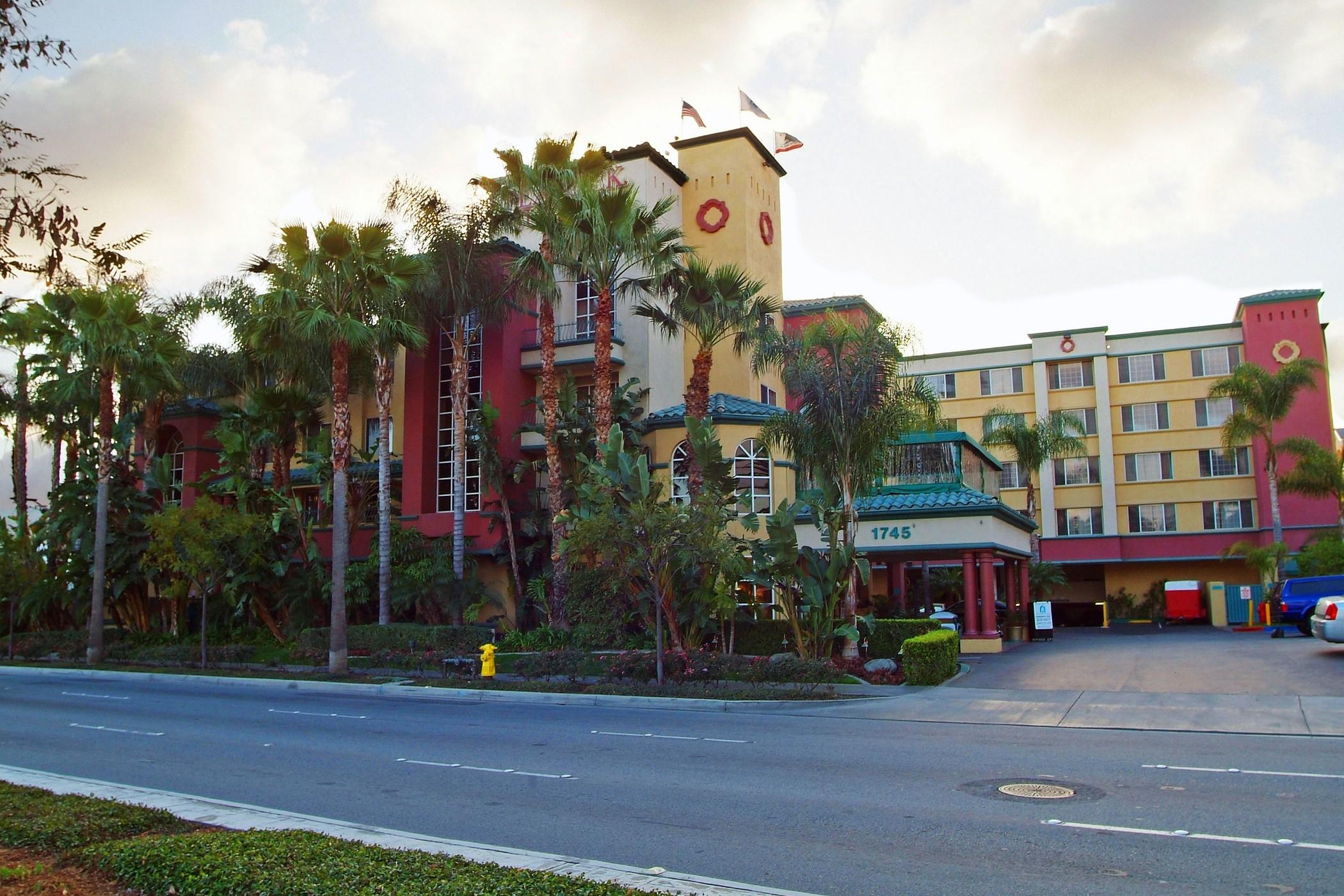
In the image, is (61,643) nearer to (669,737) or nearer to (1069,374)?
(669,737)

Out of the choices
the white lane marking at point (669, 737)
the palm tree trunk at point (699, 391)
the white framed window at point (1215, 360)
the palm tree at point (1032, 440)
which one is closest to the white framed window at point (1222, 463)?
the white framed window at point (1215, 360)

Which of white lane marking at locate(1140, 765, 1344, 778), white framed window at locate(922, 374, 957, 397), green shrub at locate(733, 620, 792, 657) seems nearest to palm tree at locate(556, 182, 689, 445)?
green shrub at locate(733, 620, 792, 657)

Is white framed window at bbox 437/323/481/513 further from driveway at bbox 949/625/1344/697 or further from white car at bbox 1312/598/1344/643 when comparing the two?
white car at bbox 1312/598/1344/643

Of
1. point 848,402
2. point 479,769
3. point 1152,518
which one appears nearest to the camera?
point 479,769

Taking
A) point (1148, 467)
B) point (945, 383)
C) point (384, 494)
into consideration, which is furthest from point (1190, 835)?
point (945, 383)

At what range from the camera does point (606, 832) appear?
8516 mm

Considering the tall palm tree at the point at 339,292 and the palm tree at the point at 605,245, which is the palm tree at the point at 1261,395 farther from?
the tall palm tree at the point at 339,292

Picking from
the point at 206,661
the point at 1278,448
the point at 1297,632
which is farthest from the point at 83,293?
the point at 1278,448

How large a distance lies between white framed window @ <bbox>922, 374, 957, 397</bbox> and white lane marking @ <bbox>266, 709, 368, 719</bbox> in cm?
4595

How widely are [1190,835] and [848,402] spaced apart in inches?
597

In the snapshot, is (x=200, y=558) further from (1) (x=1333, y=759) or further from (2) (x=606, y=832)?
(1) (x=1333, y=759)

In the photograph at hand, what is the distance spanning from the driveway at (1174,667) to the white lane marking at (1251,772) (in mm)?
8170

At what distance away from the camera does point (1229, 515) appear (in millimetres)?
52062

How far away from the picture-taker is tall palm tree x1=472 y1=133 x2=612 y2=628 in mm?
25969
